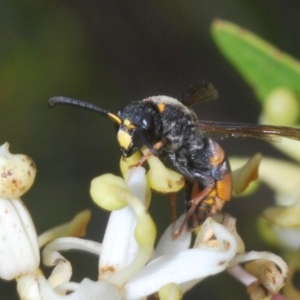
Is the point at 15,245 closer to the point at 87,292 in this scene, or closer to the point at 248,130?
the point at 87,292

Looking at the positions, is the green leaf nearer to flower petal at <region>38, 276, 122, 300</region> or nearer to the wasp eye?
the wasp eye

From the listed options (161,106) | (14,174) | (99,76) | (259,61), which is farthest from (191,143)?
(99,76)

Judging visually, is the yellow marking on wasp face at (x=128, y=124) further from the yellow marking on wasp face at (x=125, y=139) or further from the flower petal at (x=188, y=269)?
the flower petal at (x=188, y=269)

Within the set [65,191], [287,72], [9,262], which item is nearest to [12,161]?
[9,262]

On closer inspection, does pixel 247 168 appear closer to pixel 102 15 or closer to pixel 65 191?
pixel 65 191

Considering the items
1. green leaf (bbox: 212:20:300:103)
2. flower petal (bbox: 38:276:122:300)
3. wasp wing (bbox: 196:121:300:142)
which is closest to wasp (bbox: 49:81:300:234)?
wasp wing (bbox: 196:121:300:142)

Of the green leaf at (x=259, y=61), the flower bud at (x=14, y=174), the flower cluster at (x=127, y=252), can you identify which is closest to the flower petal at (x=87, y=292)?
the flower cluster at (x=127, y=252)
